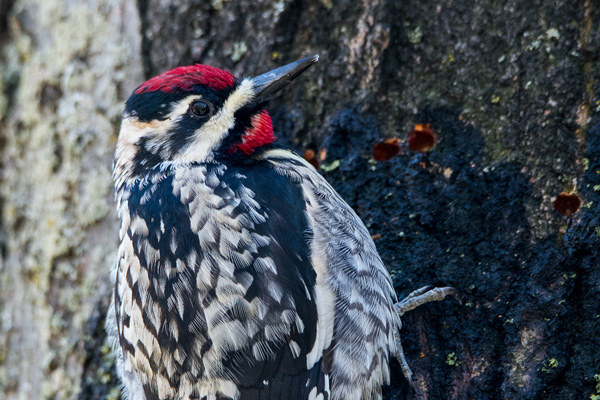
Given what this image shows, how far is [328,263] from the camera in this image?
207 cm

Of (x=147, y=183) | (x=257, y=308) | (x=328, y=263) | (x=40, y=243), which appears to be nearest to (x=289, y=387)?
(x=257, y=308)

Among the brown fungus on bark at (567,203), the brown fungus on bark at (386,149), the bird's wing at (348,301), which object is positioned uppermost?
the brown fungus on bark at (386,149)

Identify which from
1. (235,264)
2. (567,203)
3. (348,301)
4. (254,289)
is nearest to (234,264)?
(235,264)

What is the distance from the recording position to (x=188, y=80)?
219cm

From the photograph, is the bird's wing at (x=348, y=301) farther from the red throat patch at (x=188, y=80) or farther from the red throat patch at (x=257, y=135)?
the red throat patch at (x=188, y=80)

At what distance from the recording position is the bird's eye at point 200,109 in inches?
88.6

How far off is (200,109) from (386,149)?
2.55 ft

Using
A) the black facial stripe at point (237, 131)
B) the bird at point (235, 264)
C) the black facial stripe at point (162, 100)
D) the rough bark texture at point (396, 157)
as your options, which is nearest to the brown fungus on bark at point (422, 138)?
the rough bark texture at point (396, 157)

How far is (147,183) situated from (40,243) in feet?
3.69

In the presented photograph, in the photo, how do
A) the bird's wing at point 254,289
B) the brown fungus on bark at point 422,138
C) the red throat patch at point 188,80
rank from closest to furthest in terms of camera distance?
1. the bird's wing at point 254,289
2. the red throat patch at point 188,80
3. the brown fungus on bark at point 422,138

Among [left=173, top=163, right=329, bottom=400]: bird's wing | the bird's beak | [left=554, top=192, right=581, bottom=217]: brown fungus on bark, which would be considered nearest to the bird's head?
the bird's beak

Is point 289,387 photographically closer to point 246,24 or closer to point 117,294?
point 117,294

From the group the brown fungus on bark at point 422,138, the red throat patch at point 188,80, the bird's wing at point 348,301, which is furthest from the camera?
the brown fungus on bark at point 422,138

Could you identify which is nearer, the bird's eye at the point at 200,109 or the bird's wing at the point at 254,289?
the bird's wing at the point at 254,289
